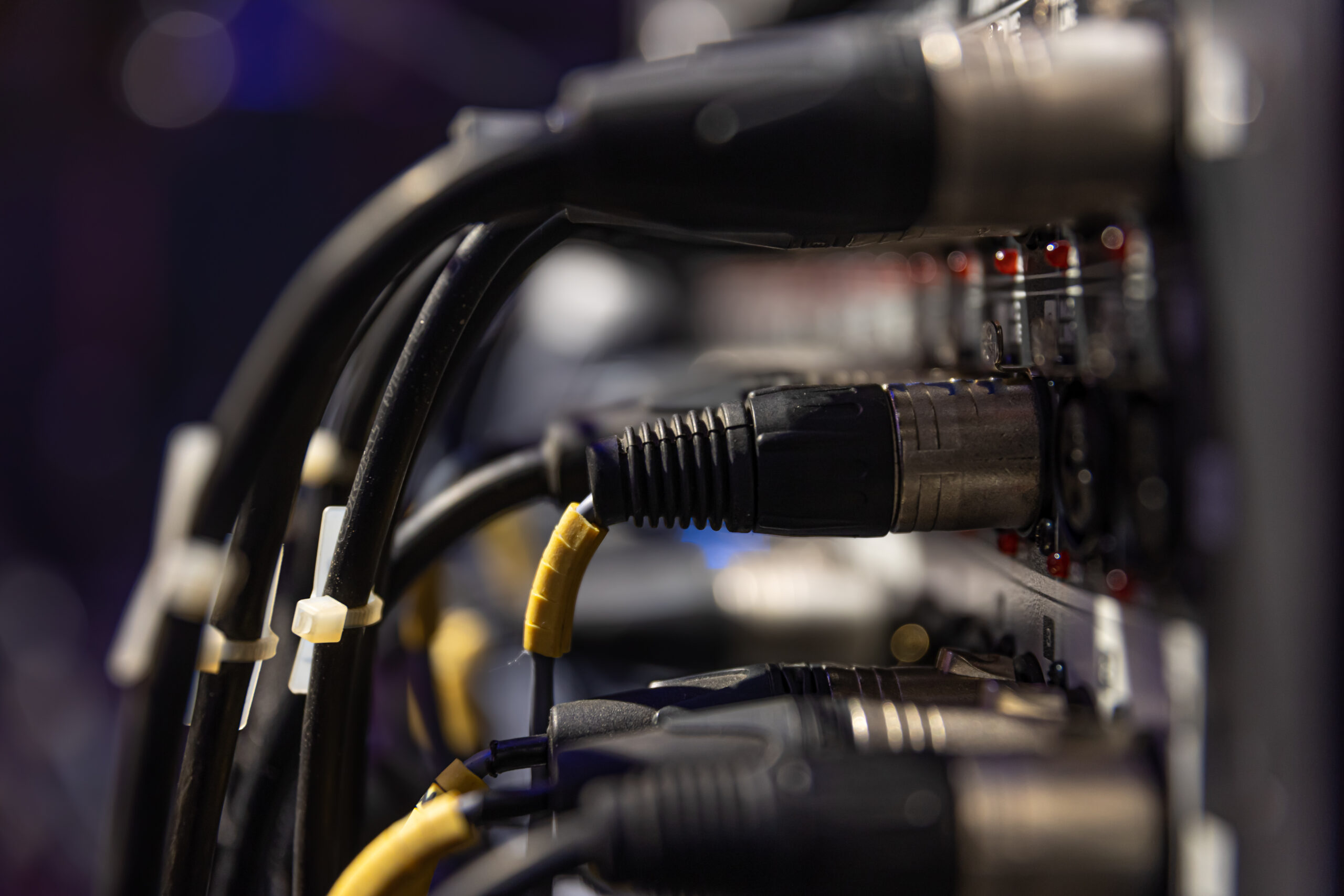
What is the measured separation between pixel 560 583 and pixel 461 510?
75mm

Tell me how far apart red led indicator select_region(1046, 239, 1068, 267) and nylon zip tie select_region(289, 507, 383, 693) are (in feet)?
0.66

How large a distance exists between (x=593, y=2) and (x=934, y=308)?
1.14 metres

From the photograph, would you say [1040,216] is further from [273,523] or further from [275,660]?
[275,660]

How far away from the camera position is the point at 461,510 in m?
0.34

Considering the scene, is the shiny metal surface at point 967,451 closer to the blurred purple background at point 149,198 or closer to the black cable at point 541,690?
the black cable at point 541,690

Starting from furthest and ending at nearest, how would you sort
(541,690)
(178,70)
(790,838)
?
(178,70) < (541,690) < (790,838)

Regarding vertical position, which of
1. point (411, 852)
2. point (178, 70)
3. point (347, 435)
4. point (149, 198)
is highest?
point (178, 70)

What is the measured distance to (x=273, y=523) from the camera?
259 mm

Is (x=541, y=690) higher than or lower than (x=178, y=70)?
lower

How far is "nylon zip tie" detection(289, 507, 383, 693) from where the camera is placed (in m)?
0.25

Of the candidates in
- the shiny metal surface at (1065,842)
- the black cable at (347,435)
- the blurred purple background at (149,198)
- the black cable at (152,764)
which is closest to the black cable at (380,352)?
the black cable at (347,435)

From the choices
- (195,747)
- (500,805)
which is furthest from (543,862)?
(195,747)

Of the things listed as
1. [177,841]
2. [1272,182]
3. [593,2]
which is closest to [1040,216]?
[1272,182]

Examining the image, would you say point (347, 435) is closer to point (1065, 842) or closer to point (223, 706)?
point (223, 706)
